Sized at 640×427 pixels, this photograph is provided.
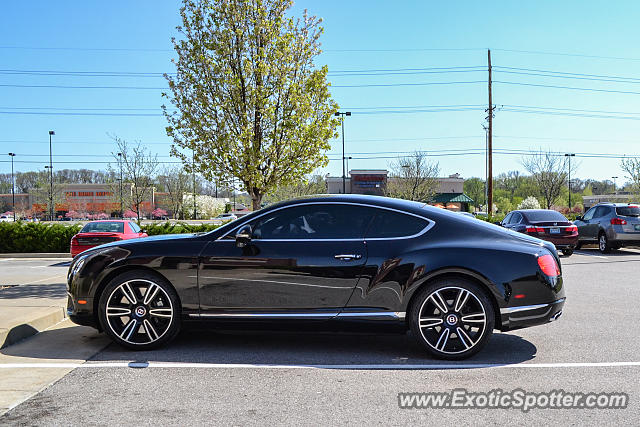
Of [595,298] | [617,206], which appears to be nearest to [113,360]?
[595,298]

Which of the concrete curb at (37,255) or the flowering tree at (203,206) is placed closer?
the concrete curb at (37,255)

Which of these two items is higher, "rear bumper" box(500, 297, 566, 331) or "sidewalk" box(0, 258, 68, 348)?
"rear bumper" box(500, 297, 566, 331)

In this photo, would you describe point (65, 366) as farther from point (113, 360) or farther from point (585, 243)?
point (585, 243)

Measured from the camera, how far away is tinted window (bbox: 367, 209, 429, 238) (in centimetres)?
524

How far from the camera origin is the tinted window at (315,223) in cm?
529

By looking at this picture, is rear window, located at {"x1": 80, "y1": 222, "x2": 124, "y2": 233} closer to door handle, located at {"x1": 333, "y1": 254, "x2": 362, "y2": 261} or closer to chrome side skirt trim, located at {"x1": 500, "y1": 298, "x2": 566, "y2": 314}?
door handle, located at {"x1": 333, "y1": 254, "x2": 362, "y2": 261}

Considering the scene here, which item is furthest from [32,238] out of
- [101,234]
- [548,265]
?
[548,265]

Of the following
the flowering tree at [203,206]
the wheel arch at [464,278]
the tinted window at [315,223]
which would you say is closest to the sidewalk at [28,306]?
the tinted window at [315,223]

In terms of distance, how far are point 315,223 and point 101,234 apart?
1155cm

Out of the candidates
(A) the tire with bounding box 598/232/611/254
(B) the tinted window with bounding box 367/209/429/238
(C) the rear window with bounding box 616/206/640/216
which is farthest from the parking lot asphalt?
(A) the tire with bounding box 598/232/611/254

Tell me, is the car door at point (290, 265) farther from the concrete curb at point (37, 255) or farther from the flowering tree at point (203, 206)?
the flowering tree at point (203, 206)

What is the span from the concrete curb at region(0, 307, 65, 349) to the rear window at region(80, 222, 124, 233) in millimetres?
9244

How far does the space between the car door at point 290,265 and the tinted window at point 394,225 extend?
92 millimetres

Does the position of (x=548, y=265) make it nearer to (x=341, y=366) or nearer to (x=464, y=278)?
(x=464, y=278)
